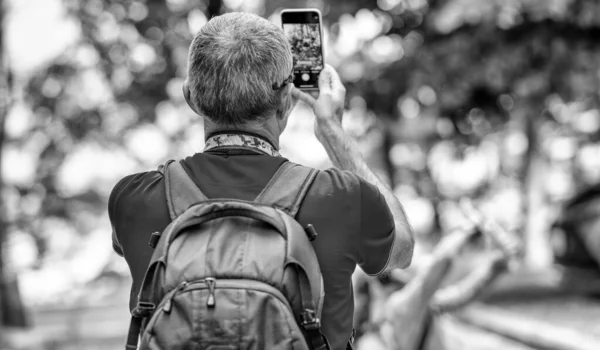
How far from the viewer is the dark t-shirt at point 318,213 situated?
77.5 inches

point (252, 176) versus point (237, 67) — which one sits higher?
point (237, 67)

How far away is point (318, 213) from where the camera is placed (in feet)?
6.43

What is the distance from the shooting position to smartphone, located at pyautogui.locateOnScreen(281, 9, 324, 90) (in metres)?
2.49

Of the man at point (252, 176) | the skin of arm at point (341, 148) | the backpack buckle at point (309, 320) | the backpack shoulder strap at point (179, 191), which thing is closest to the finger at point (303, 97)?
the skin of arm at point (341, 148)

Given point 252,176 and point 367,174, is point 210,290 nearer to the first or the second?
point 252,176

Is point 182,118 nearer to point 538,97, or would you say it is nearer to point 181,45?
point 181,45

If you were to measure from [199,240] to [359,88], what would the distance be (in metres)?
6.99

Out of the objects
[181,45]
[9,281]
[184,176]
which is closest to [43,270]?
[9,281]

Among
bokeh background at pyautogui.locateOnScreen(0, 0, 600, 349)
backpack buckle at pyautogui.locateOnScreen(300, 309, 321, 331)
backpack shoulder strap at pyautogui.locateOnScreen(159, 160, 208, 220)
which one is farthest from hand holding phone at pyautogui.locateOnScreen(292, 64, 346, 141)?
bokeh background at pyautogui.locateOnScreen(0, 0, 600, 349)

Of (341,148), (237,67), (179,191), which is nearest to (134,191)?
(179,191)

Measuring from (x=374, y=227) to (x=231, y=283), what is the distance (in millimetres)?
406

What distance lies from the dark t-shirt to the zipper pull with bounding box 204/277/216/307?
0.26 m

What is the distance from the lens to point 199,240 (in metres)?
1.85

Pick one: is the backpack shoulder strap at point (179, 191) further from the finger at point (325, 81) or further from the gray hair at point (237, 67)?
the finger at point (325, 81)
